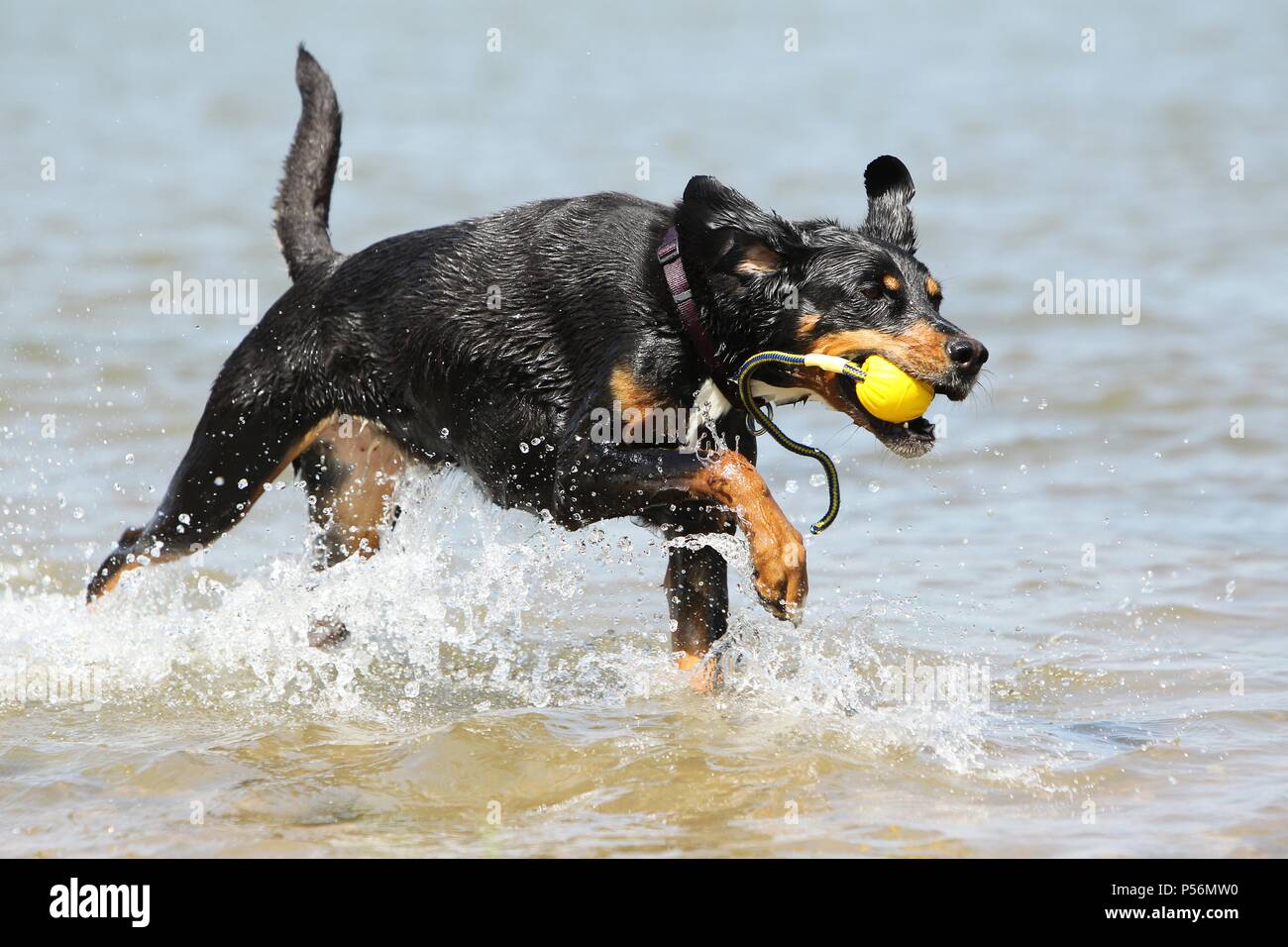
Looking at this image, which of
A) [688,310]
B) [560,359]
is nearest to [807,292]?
[688,310]

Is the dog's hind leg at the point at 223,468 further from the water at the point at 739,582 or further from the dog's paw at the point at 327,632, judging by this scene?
the dog's paw at the point at 327,632

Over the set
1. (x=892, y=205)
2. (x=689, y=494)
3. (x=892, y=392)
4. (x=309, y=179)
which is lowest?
(x=689, y=494)

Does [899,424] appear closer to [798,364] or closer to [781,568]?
[798,364]

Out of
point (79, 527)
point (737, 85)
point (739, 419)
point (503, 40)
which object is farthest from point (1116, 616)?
point (503, 40)

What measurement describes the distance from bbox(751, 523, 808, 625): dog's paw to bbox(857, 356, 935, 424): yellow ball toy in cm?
41

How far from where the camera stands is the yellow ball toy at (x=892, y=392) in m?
4.07

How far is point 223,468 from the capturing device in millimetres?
5051

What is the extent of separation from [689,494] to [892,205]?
46.5 inches

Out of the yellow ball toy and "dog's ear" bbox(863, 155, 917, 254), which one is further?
"dog's ear" bbox(863, 155, 917, 254)

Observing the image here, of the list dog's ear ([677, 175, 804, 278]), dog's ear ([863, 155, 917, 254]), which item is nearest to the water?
dog's ear ([677, 175, 804, 278])

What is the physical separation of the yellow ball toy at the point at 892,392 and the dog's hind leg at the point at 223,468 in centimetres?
185

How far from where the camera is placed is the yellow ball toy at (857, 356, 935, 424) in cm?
407

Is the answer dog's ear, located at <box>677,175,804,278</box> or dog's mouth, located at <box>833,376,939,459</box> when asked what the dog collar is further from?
dog's mouth, located at <box>833,376,939,459</box>

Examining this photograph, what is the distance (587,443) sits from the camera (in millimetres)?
4289
